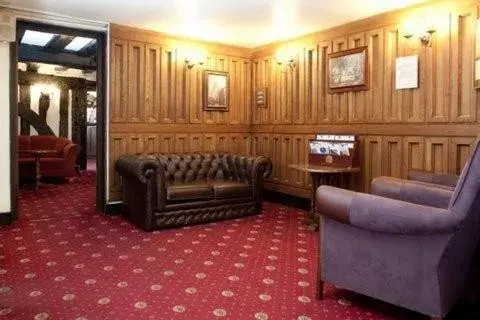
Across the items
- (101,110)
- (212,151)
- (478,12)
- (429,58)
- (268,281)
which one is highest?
(478,12)

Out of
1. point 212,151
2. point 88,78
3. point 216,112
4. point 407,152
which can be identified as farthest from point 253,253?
point 88,78

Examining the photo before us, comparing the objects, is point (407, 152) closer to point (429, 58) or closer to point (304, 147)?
point (429, 58)

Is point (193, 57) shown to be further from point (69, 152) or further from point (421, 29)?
point (69, 152)

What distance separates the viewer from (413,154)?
15.4 ft

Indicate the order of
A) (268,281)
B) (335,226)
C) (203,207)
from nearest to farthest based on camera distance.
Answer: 1. (335,226)
2. (268,281)
3. (203,207)

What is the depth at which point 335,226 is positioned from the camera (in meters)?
2.67

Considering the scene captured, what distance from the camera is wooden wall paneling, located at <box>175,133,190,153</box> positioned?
6289mm

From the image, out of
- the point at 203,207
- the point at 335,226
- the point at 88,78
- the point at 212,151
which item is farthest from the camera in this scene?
the point at 88,78

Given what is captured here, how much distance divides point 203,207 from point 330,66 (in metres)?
2.62

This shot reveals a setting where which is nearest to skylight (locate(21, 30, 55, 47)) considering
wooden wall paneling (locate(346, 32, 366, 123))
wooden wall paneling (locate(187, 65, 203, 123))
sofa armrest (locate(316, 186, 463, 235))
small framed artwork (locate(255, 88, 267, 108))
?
wooden wall paneling (locate(187, 65, 203, 123))

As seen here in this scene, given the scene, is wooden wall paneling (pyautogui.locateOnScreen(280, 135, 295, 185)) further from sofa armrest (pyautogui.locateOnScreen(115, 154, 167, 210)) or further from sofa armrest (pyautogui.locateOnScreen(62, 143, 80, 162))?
sofa armrest (pyautogui.locateOnScreen(62, 143, 80, 162))

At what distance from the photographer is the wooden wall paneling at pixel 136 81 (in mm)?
5797

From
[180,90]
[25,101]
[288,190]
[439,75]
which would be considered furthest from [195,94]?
[25,101]

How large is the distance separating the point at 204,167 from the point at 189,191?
0.94m
